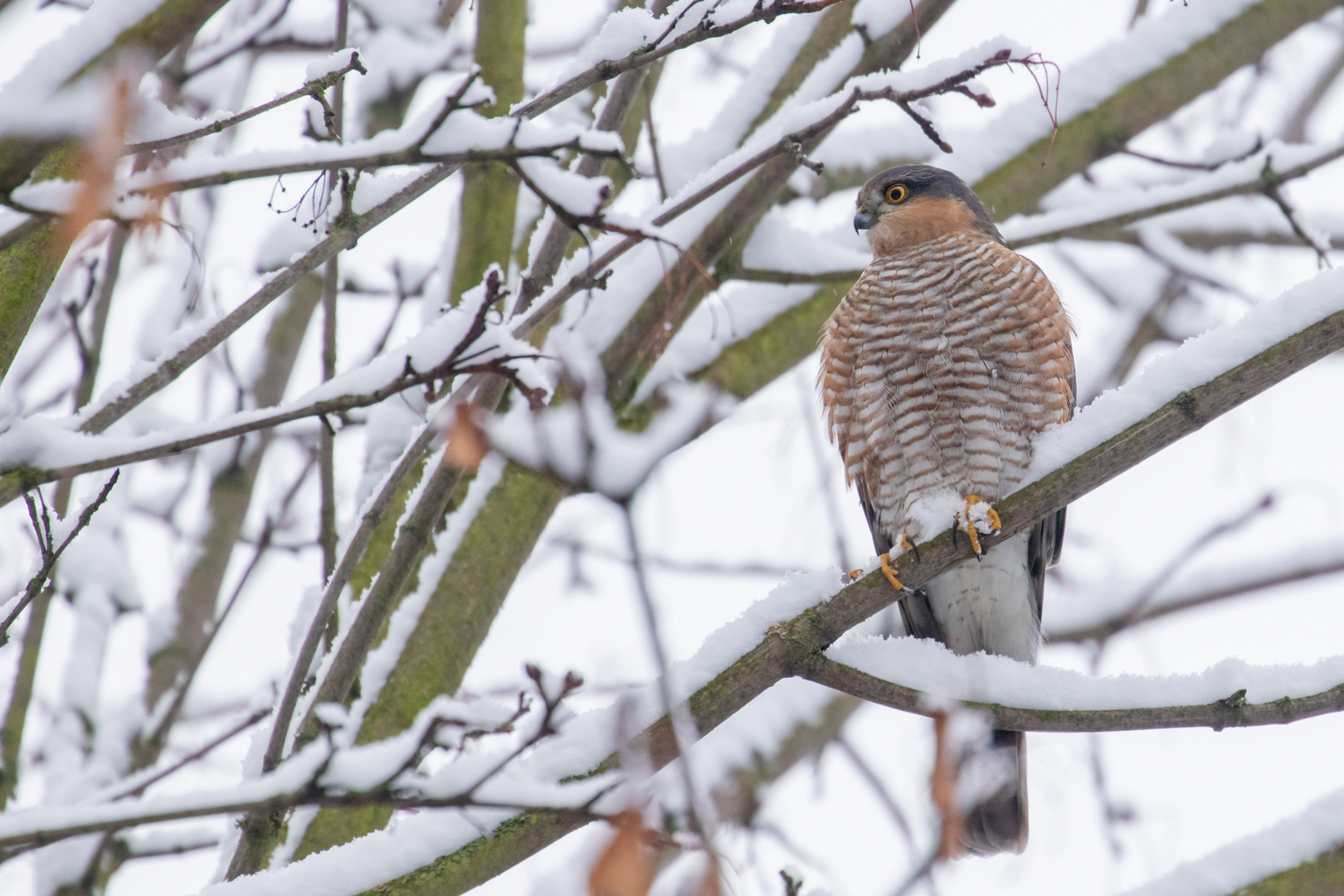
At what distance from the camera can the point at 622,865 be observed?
1.58 metres

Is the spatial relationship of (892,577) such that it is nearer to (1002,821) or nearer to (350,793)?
(350,793)

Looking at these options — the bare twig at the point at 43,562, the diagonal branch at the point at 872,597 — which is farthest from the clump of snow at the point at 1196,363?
the bare twig at the point at 43,562

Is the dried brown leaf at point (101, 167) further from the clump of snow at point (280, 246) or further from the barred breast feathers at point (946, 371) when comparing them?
the barred breast feathers at point (946, 371)

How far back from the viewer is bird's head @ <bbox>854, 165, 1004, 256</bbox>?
4.94 meters

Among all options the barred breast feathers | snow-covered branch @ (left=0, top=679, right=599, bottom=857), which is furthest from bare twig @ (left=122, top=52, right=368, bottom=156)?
the barred breast feathers

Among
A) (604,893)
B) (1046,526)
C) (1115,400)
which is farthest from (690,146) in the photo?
(604,893)

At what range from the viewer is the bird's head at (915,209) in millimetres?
4941

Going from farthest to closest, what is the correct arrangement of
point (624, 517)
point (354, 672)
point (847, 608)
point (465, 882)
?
point (354, 672) → point (847, 608) → point (465, 882) → point (624, 517)

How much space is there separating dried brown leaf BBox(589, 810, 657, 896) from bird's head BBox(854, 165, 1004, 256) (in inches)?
143

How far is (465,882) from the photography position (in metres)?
2.37

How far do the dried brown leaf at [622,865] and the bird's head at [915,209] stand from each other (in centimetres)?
364

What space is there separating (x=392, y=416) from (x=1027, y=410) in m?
2.13

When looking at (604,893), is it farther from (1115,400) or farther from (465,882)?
(1115,400)

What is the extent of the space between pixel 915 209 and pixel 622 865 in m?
3.85
